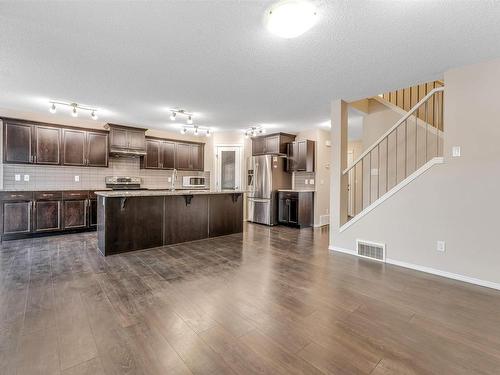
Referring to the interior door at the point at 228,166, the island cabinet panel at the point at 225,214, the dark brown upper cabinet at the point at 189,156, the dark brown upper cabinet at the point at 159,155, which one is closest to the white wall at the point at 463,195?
the island cabinet panel at the point at 225,214

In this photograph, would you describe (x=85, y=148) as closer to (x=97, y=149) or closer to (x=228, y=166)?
(x=97, y=149)

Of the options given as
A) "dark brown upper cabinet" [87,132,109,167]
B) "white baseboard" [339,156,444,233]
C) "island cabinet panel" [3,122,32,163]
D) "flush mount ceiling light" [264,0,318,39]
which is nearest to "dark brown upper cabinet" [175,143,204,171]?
"dark brown upper cabinet" [87,132,109,167]

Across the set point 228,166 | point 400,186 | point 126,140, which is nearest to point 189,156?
point 228,166

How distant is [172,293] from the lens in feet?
8.30

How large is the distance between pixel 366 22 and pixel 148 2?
186 cm

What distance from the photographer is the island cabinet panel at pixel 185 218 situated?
175 inches

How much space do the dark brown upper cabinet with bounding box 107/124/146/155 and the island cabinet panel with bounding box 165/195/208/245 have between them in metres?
2.33

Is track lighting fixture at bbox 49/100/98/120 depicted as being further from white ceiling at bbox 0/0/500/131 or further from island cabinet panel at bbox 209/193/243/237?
island cabinet panel at bbox 209/193/243/237

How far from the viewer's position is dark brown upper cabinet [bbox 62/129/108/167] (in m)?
5.37

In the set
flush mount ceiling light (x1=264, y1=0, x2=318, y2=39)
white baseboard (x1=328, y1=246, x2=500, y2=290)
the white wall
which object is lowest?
white baseboard (x1=328, y1=246, x2=500, y2=290)

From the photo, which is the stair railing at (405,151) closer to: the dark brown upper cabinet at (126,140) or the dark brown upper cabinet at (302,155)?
the dark brown upper cabinet at (302,155)

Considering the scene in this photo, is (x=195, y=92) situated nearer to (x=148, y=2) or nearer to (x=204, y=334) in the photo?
(x=148, y=2)

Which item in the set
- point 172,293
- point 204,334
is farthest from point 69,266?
point 204,334

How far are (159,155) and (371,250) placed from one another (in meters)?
5.47
